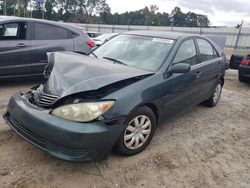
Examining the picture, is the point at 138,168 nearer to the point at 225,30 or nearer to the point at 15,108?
the point at 15,108

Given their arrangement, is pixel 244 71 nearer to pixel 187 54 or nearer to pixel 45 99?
pixel 187 54

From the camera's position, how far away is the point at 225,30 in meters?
21.8

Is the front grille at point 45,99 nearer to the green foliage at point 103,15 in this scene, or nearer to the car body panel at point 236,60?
the car body panel at point 236,60

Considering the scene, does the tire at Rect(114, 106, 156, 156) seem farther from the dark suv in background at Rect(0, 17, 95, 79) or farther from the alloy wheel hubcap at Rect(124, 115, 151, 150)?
the dark suv in background at Rect(0, 17, 95, 79)

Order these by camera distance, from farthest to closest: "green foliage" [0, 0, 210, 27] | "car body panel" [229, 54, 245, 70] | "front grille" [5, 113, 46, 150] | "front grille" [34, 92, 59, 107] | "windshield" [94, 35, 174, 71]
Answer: "green foliage" [0, 0, 210, 27]
"car body panel" [229, 54, 245, 70]
"windshield" [94, 35, 174, 71]
"front grille" [34, 92, 59, 107]
"front grille" [5, 113, 46, 150]

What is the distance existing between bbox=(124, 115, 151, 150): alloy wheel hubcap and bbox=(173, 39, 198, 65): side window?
40.9 inches

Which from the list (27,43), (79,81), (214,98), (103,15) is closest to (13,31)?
(27,43)

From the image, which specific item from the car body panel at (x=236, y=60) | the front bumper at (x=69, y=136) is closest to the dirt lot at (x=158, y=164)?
the front bumper at (x=69, y=136)

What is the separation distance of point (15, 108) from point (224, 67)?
4232 mm

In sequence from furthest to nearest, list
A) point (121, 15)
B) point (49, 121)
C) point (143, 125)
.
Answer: point (121, 15) < point (143, 125) < point (49, 121)

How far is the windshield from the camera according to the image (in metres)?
3.57

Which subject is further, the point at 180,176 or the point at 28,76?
the point at 28,76

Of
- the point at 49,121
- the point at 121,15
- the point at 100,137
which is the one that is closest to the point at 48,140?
the point at 49,121

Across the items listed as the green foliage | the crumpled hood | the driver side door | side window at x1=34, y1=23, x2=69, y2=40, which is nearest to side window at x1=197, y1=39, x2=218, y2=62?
the driver side door
